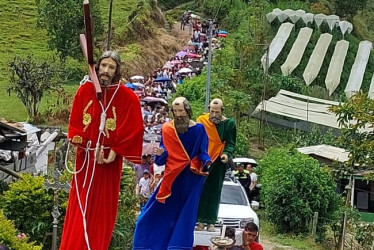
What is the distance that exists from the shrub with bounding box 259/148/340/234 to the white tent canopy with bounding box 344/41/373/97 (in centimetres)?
2436

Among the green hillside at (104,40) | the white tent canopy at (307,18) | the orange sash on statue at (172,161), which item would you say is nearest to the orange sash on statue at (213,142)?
the orange sash on statue at (172,161)

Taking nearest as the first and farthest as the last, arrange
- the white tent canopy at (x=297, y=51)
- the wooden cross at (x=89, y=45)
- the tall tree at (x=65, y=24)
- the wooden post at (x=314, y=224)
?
the wooden cross at (x=89, y=45), the wooden post at (x=314, y=224), the tall tree at (x=65, y=24), the white tent canopy at (x=297, y=51)

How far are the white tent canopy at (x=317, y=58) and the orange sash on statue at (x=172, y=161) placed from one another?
33.7 m

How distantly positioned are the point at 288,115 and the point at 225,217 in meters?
19.3

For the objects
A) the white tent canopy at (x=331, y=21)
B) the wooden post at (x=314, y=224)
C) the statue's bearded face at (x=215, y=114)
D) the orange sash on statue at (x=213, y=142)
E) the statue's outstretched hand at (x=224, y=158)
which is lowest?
the wooden post at (x=314, y=224)

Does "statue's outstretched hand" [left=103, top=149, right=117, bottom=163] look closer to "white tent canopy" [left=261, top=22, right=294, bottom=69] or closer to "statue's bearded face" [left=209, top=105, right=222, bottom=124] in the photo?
"statue's bearded face" [left=209, top=105, right=222, bottom=124]

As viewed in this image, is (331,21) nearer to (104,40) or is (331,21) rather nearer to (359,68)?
(359,68)

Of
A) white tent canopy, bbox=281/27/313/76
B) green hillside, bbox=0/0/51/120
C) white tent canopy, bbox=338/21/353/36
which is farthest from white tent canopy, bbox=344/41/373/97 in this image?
green hillside, bbox=0/0/51/120

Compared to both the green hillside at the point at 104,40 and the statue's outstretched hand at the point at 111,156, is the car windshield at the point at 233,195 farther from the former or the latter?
the green hillside at the point at 104,40

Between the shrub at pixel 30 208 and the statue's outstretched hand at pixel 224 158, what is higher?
the statue's outstretched hand at pixel 224 158

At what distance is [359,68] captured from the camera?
45844 mm

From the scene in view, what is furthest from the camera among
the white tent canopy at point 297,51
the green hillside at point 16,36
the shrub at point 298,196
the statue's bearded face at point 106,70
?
the white tent canopy at point 297,51

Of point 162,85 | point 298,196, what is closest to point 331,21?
point 162,85

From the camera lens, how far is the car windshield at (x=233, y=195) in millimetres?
13070
